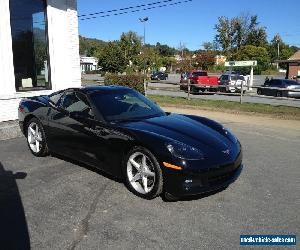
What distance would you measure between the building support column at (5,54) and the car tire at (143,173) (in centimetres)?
570

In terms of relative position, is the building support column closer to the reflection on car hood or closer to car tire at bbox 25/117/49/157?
car tire at bbox 25/117/49/157

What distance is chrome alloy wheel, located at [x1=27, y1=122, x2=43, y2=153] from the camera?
648cm

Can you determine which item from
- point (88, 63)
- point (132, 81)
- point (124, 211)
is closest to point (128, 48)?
point (132, 81)

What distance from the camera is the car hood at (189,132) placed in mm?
4477

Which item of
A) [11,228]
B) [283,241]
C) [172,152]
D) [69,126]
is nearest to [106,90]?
[69,126]

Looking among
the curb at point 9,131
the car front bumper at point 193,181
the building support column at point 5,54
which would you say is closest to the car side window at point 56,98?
the curb at point 9,131

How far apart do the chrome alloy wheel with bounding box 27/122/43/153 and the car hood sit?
2.29m

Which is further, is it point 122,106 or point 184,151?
point 122,106

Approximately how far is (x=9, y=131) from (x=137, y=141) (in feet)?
15.9

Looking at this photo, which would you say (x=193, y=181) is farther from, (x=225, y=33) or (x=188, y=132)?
(x=225, y=33)

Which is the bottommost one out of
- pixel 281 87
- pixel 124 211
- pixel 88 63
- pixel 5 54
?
pixel 124 211

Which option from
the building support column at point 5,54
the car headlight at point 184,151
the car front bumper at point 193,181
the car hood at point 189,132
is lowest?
the car front bumper at point 193,181

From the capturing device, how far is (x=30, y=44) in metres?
9.82

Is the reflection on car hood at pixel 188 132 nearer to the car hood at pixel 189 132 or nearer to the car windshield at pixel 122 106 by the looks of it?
the car hood at pixel 189 132
